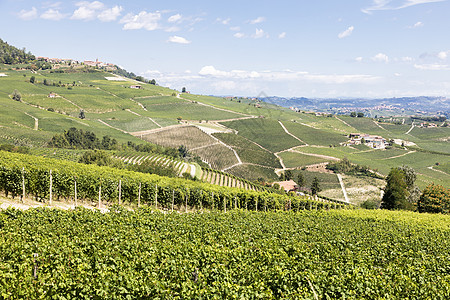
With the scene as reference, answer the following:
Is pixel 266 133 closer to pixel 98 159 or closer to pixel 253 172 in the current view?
pixel 253 172

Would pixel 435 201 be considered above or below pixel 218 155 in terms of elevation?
above

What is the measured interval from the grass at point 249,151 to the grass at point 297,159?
11.6 feet

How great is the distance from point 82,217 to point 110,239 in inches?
159

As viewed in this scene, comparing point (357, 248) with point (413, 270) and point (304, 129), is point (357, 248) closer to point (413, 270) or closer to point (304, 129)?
point (413, 270)

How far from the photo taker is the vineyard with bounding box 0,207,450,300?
31.5 ft

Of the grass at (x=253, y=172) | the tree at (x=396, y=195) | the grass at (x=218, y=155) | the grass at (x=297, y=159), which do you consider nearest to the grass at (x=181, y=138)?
the grass at (x=218, y=155)

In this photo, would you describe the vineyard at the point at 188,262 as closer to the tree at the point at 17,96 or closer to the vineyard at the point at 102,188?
the vineyard at the point at 102,188

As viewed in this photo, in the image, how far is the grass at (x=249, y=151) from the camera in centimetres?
10825

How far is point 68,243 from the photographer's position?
12320mm

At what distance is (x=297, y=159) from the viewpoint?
378ft

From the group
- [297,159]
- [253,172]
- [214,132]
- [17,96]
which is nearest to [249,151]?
→ [297,159]

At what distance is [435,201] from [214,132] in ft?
268

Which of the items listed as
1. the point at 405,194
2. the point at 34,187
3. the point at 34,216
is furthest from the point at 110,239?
the point at 405,194

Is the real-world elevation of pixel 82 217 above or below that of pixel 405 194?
above
